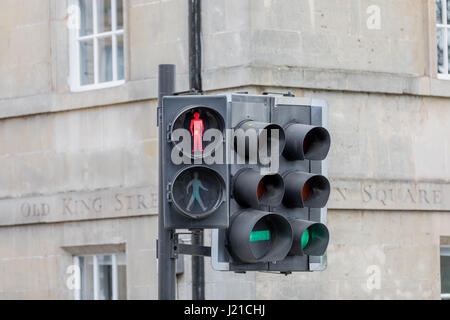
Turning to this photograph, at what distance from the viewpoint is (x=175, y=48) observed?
15781 millimetres

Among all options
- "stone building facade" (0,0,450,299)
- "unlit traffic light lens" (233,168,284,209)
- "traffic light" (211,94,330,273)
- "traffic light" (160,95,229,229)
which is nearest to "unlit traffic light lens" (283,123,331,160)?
"traffic light" (211,94,330,273)

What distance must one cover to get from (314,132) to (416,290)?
25.5 feet

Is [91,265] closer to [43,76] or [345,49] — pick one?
[43,76]

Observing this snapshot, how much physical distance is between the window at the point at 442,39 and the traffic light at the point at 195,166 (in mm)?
8979

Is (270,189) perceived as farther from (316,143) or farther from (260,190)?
(316,143)

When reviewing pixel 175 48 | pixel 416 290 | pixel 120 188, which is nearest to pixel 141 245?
pixel 120 188

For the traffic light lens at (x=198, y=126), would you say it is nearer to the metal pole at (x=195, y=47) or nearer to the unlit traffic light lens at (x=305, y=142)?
the unlit traffic light lens at (x=305, y=142)

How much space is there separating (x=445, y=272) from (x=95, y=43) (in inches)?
214

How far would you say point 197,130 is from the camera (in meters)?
8.05

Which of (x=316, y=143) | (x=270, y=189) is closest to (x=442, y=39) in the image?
(x=316, y=143)

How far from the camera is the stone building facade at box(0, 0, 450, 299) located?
15.4 m

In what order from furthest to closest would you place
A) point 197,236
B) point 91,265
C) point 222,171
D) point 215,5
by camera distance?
point 91,265 < point 215,5 < point 197,236 < point 222,171

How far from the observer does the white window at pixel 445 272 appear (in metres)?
16.4

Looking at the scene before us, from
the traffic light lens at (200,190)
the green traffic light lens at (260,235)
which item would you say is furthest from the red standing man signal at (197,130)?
the green traffic light lens at (260,235)
